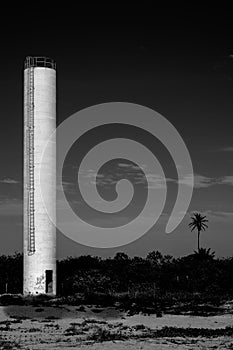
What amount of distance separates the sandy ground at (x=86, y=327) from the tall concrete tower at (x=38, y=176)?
7716 mm

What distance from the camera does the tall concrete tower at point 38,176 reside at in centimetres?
5244

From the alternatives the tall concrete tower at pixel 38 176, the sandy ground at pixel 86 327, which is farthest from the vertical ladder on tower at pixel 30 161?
the sandy ground at pixel 86 327

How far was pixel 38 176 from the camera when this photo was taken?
52.7 metres

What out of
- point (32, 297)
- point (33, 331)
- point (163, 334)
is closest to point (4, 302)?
point (32, 297)

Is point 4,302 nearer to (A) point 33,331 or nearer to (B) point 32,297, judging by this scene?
(B) point 32,297

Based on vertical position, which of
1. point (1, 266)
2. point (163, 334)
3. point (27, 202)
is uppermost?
point (27, 202)

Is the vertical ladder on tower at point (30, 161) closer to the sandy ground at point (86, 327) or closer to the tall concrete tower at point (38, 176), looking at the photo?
the tall concrete tower at point (38, 176)

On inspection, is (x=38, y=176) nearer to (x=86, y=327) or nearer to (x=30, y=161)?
(x=30, y=161)

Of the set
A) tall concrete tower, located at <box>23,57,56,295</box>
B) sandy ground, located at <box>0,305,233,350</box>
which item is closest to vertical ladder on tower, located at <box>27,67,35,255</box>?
tall concrete tower, located at <box>23,57,56,295</box>

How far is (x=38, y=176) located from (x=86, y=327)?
Result: 1911 centimetres

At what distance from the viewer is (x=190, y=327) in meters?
36.9

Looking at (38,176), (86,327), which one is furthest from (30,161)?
(86,327)

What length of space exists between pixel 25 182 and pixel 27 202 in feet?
5.46

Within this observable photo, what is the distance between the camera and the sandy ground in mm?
28062
